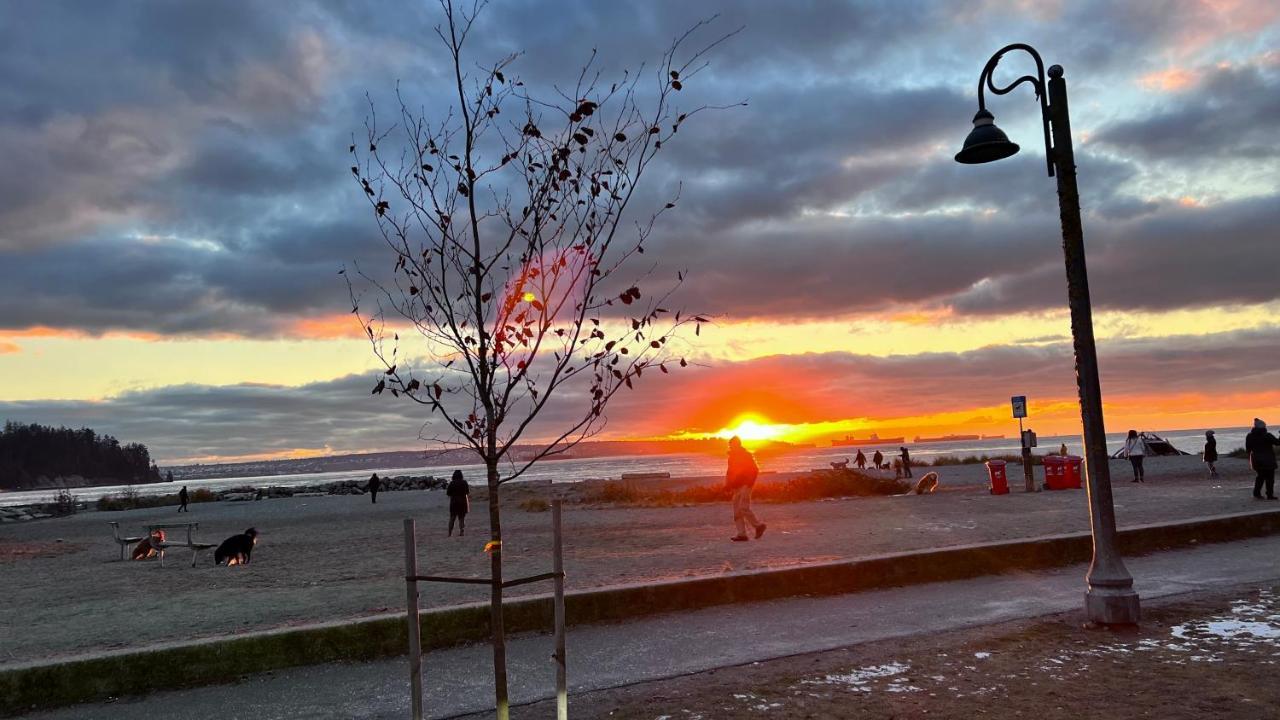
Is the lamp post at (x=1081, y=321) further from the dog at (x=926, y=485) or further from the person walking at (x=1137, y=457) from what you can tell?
the person walking at (x=1137, y=457)

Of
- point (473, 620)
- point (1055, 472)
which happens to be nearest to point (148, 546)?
point (473, 620)

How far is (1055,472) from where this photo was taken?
93.0ft

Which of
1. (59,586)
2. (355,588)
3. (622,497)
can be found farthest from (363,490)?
(355,588)

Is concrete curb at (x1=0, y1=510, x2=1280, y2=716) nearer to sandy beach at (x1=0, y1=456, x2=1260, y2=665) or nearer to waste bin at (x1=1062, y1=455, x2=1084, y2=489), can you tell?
sandy beach at (x1=0, y1=456, x2=1260, y2=665)

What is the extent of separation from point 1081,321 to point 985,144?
198 cm

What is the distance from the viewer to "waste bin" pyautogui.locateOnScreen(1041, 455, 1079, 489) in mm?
28172

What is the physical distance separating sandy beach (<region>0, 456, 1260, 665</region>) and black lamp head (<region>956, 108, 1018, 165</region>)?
6.55 meters

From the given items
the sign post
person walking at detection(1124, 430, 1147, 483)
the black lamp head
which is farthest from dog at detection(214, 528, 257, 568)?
person walking at detection(1124, 430, 1147, 483)

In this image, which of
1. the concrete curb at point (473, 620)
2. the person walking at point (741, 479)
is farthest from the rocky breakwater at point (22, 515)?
the concrete curb at point (473, 620)

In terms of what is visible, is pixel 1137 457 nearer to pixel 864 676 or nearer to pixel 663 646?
pixel 663 646

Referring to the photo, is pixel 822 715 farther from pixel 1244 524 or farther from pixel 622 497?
pixel 622 497

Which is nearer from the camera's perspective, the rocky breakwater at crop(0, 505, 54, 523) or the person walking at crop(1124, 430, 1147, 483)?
the person walking at crop(1124, 430, 1147, 483)

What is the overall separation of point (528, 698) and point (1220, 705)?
4417mm

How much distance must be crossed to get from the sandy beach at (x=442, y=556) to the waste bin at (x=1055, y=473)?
1588 mm
